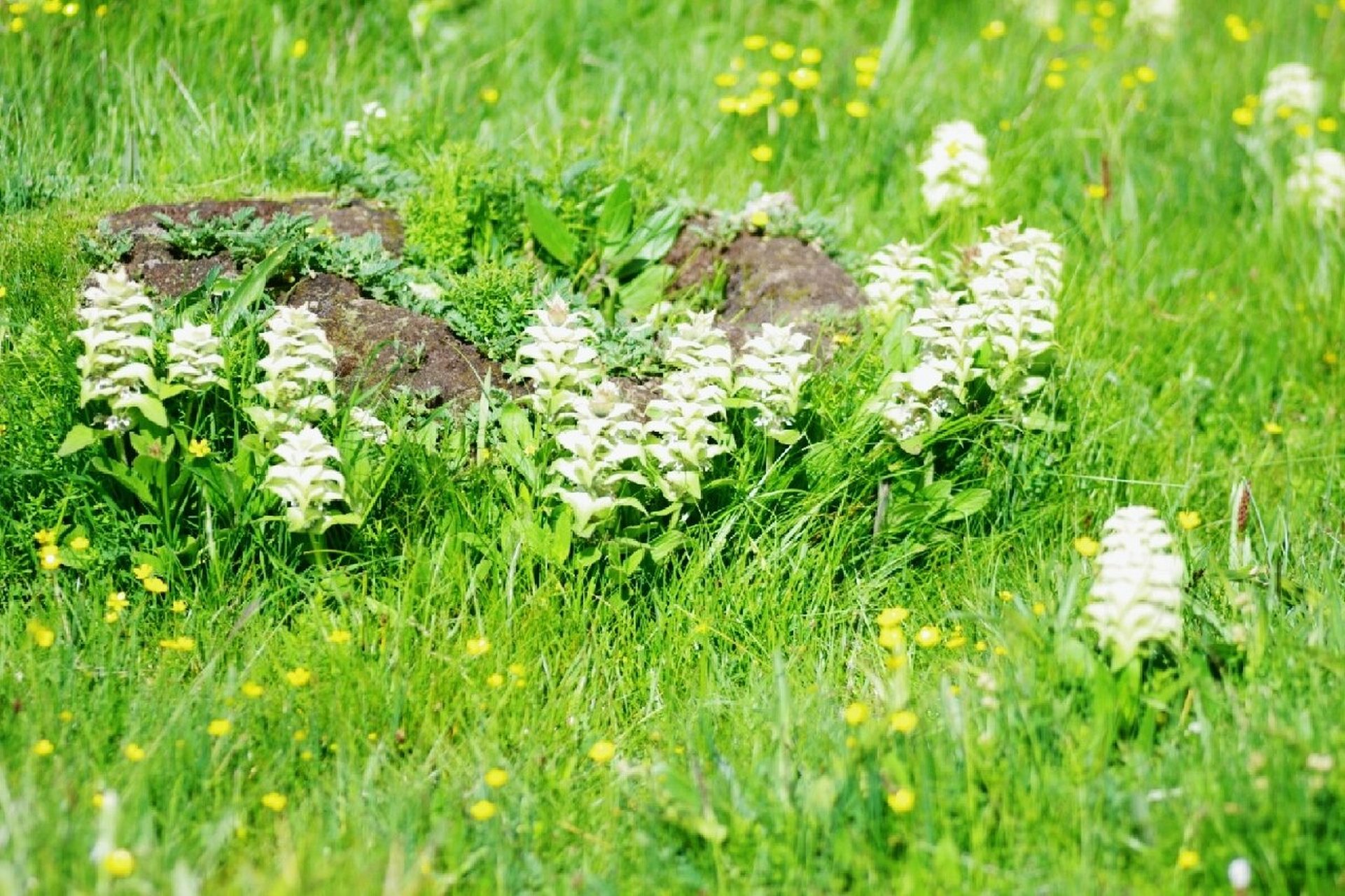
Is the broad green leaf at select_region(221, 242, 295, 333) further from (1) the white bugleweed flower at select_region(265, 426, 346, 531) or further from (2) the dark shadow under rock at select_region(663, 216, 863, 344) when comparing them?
(2) the dark shadow under rock at select_region(663, 216, 863, 344)

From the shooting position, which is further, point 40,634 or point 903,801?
point 40,634

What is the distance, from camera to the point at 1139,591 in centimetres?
261

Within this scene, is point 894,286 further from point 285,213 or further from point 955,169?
point 285,213

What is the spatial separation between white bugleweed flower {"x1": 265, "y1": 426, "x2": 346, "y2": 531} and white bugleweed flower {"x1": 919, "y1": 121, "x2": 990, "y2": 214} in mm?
2544

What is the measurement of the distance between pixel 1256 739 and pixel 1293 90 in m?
3.98

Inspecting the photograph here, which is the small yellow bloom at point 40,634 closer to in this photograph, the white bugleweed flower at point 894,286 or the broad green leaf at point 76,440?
the broad green leaf at point 76,440

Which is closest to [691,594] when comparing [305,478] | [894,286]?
[305,478]

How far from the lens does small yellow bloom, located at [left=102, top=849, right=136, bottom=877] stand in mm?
2162

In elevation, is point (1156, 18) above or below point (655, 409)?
above

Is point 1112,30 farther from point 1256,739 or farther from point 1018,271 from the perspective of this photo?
point 1256,739

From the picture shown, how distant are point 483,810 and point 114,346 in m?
1.43

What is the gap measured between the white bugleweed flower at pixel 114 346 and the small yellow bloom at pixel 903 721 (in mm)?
1831

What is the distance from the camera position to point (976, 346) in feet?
11.4

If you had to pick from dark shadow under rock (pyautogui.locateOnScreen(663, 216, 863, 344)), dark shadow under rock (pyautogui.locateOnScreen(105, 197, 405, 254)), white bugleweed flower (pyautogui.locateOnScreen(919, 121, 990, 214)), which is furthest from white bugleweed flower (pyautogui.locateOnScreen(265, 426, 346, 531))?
white bugleweed flower (pyautogui.locateOnScreen(919, 121, 990, 214))
